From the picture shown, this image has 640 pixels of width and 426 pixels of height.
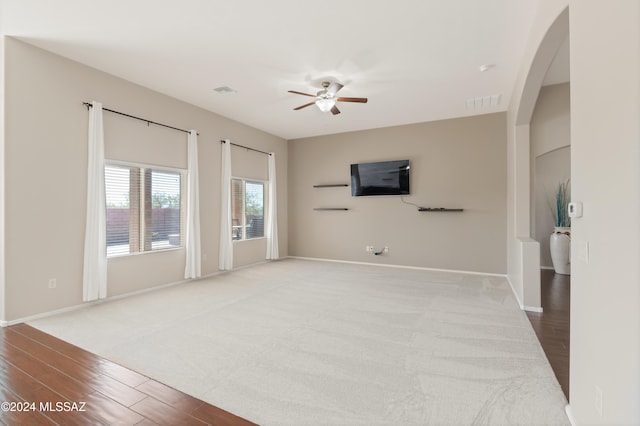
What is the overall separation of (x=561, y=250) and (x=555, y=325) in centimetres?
318

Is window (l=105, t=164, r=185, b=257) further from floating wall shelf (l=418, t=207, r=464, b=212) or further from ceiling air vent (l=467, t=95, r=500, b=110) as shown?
ceiling air vent (l=467, t=95, r=500, b=110)

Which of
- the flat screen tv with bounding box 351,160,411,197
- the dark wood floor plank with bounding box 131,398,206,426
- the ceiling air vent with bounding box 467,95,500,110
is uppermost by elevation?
the ceiling air vent with bounding box 467,95,500,110

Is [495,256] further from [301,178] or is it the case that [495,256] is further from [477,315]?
[301,178]

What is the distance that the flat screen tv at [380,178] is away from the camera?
666 centimetres

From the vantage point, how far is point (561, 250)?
5.77m

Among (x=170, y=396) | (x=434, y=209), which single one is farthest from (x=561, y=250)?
(x=170, y=396)

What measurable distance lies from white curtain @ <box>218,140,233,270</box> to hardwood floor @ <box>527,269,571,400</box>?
507cm

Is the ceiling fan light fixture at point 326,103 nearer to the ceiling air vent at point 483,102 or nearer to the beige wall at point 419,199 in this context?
the ceiling air vent at point 483,102

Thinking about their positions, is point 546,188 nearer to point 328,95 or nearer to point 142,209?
point 328,95

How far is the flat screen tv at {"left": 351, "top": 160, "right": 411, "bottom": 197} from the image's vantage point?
21.9ft

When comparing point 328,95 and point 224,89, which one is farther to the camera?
point 224,89

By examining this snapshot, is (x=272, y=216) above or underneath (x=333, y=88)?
underneath
